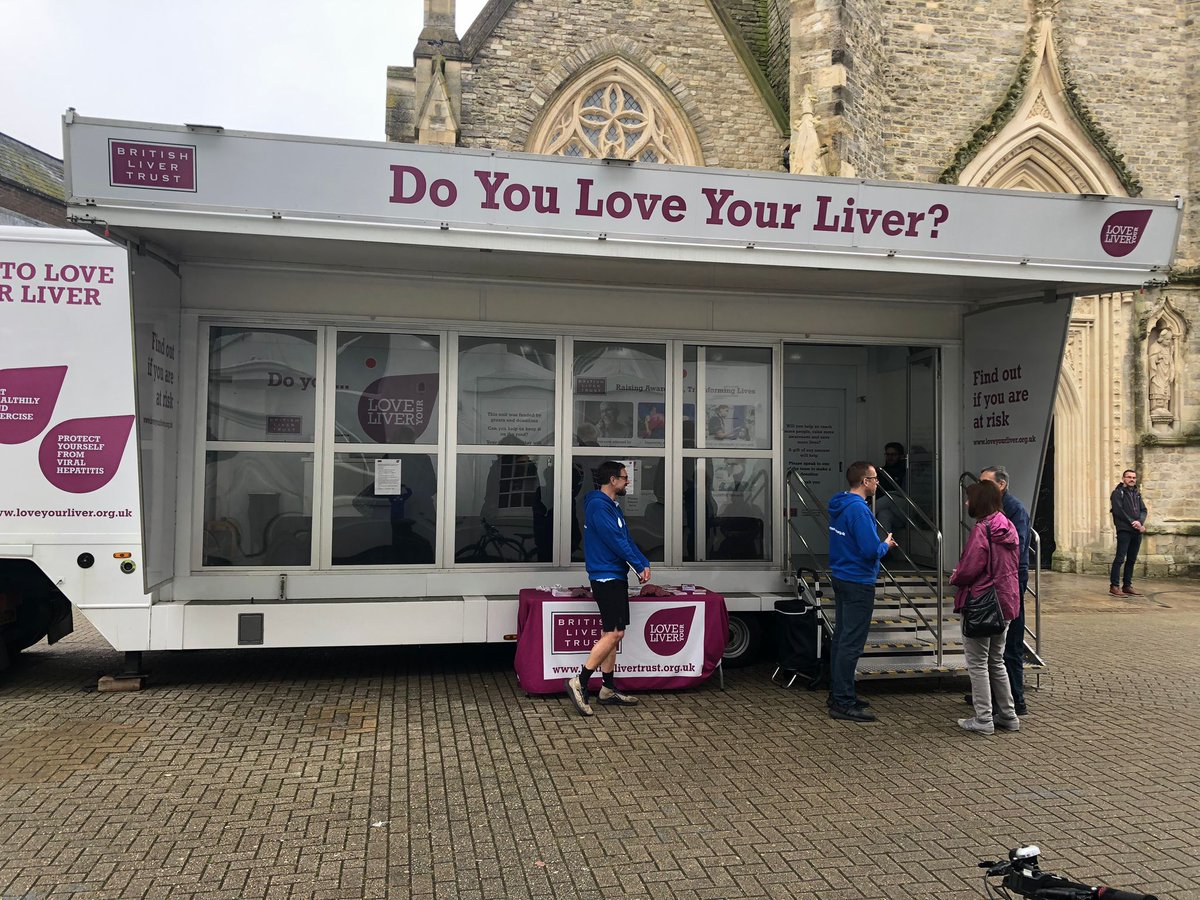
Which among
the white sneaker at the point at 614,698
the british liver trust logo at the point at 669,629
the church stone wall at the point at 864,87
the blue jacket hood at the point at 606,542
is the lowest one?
the white sneaker at the point at 614,698

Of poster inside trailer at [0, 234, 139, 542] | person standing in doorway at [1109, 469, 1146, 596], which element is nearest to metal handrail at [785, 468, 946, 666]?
poster inside trailer at [0, 234, 139, 542]

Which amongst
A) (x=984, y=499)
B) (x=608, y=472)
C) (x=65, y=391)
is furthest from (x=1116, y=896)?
(x=65, y=391)

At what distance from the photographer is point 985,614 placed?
5793 millimetres

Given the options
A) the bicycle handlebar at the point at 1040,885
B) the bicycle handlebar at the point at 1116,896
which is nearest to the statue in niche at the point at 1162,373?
the bicycle handlebar at the point at 1040,885

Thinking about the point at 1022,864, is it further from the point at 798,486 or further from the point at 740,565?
the point at 798,486

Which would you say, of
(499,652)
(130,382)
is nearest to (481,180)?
(130,382)

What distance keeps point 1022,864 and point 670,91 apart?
16969 millimetres

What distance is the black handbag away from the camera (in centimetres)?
578

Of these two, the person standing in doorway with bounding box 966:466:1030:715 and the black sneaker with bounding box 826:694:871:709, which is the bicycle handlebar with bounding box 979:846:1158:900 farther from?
the person standing in doorway with bounding box 966:466:1030:715

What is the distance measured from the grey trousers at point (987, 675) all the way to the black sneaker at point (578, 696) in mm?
2520

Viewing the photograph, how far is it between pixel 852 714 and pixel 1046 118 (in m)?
14.0

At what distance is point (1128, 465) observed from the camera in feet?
51.7

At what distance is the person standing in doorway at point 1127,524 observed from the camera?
515 inches

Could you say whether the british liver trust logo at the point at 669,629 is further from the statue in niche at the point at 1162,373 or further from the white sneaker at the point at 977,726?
the statue in niche at the point at 1162,373
